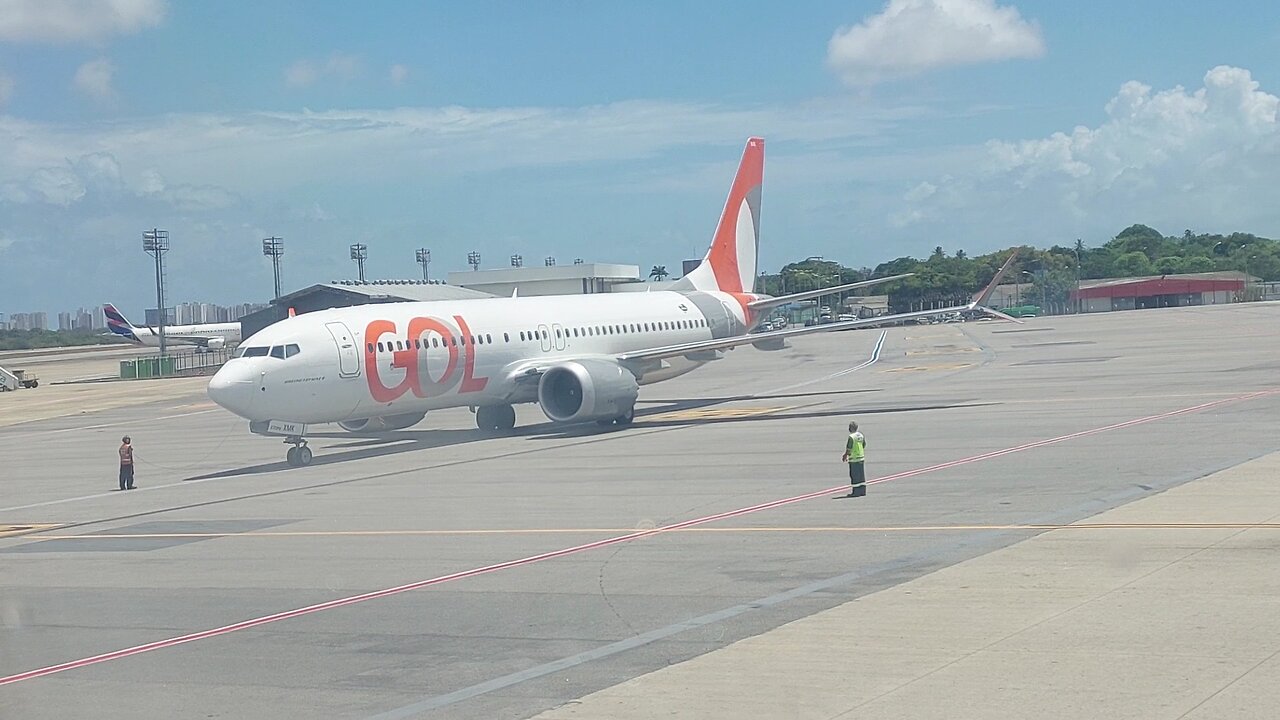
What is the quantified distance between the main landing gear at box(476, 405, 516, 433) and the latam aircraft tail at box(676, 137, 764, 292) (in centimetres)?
1115

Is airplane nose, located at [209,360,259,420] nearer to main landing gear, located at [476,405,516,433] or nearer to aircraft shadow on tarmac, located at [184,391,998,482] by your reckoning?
aircraft shadow on tarmac, located at [184,391,998,482]

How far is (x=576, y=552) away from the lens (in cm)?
1792

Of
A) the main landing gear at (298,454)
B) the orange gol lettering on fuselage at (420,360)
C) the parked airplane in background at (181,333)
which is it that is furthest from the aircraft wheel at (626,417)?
→ the parked airplane in background at (181,333)

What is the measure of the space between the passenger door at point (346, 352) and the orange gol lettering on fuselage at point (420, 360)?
0.98ft

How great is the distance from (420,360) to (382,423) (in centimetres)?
294

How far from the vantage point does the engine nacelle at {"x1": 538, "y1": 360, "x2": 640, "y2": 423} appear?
36.2 meters

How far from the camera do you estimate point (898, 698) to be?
9.90 metres

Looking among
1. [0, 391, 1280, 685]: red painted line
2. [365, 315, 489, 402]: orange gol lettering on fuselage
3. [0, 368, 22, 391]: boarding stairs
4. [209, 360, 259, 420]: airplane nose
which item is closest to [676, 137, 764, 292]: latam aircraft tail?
[365, 315, 489, 402]: orange gol lettering on fuselage

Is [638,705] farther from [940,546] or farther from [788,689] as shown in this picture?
[940,546]

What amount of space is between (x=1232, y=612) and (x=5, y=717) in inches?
403

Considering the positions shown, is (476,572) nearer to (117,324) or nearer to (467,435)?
(467,435)

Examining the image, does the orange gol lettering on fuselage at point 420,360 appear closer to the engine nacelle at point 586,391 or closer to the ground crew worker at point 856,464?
the engine nacelle at point 586,391

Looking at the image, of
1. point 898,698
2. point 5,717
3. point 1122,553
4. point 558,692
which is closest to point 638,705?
point 558,692

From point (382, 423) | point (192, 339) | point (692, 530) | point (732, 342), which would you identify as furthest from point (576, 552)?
point (192, 339)
